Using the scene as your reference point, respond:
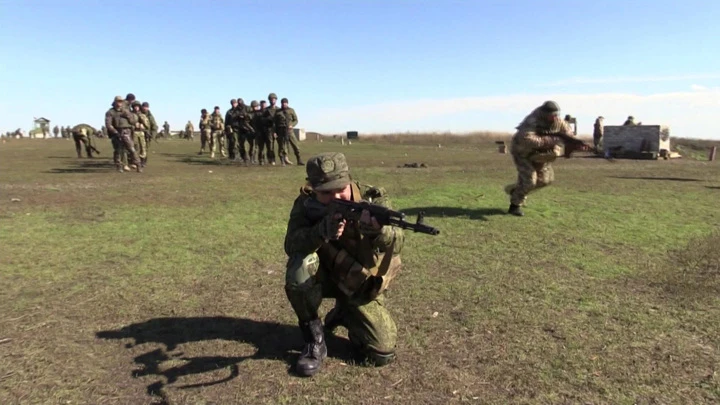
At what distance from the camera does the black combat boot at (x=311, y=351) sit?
11.4 ft

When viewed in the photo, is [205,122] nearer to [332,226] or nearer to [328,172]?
[328,172]

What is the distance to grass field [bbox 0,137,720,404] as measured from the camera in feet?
11.0

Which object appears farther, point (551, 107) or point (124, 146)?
point (124, 146)

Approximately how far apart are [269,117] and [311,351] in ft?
47.6

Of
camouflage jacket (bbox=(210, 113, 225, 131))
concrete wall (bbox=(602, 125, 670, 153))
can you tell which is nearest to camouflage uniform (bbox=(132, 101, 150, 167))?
camouflage jacket (bbox=(210, 113, 225, 131))

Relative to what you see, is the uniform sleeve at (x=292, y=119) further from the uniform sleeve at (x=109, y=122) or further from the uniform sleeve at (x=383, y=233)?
the uniform sleeve at (x=383, y=233)

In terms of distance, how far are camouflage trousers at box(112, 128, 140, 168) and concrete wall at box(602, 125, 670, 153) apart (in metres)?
20.6

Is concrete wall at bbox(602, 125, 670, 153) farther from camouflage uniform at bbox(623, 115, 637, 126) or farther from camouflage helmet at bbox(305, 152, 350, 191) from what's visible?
camouflage helmet at bbox(305, 152, 350, 191)

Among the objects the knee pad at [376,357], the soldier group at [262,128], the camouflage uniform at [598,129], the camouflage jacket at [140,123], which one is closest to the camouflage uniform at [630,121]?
the camouflage uniform at [598,129]

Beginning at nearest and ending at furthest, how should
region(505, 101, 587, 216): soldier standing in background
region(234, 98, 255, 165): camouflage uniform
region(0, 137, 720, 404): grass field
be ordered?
region(0, 137, 720, 404): grass field < region(505, 101, 587, 216): soldier standing in background < region(234, 98, 255, 165): camouflage uniform

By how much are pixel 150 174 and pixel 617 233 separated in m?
12.8

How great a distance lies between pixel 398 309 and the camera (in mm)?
4691

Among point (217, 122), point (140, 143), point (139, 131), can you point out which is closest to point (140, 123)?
point (139, 131)

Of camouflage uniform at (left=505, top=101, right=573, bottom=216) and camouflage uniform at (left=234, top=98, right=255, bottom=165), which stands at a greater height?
camouflage uniform at (left=234, top=98, right=255, bottom=165)
